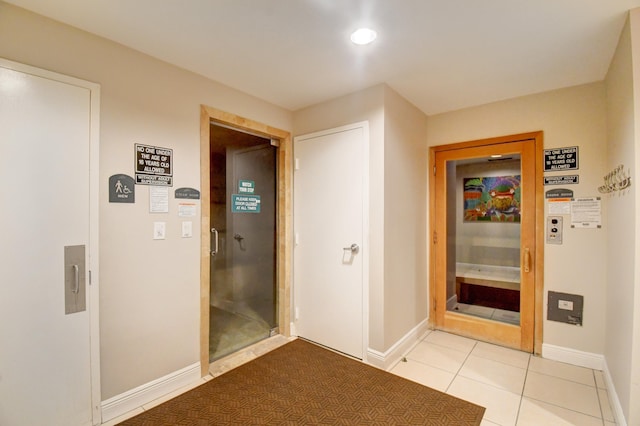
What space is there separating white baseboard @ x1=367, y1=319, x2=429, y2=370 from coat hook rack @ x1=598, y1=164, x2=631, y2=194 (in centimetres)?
216

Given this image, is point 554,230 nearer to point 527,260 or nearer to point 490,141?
point 527,260

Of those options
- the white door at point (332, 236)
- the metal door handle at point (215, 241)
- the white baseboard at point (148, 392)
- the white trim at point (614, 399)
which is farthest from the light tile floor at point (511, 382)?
the metal door handle at point (215, 241)

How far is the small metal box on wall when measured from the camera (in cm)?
265

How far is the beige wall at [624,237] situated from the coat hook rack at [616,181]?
53 mm

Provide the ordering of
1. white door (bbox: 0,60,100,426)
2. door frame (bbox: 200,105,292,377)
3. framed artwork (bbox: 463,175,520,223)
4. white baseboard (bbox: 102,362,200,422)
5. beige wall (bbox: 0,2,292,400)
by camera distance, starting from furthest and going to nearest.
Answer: framed artwork (bbox: 463,175,520,223), door frame (bbox: 200,105,292,377), white baseboard (bbox: 102,362,200,422), beige wall (bbox: 0,2,292,400), white door (bbox: 0,60,100,426)

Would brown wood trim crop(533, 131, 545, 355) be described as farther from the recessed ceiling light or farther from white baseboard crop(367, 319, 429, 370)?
the recessed ceiling light

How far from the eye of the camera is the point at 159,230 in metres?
2.23

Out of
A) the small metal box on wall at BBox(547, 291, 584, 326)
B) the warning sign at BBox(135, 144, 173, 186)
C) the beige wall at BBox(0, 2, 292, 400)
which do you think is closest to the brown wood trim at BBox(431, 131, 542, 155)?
the small metal box on wall at BBox(547, 291, 584, 326)

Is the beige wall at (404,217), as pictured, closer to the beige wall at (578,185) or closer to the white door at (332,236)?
the white door at (332,236)

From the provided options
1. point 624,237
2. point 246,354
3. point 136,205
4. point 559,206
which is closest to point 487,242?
point 559,206

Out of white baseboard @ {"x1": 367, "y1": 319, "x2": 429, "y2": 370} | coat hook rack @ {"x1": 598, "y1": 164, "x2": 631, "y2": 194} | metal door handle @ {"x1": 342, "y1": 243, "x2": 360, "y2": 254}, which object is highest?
Answer: coat hook rack @ {"x1": 598, "y1": 164, "x2": 631, "y2": 194}

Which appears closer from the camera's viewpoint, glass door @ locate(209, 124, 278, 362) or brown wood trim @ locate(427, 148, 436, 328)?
glass door @ locate(209, 124, 278, 362)

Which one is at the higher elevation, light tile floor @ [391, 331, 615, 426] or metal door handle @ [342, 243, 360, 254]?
metal door handle @ [342, 243, 360, 254]

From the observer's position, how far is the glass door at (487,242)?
9.71 feet
